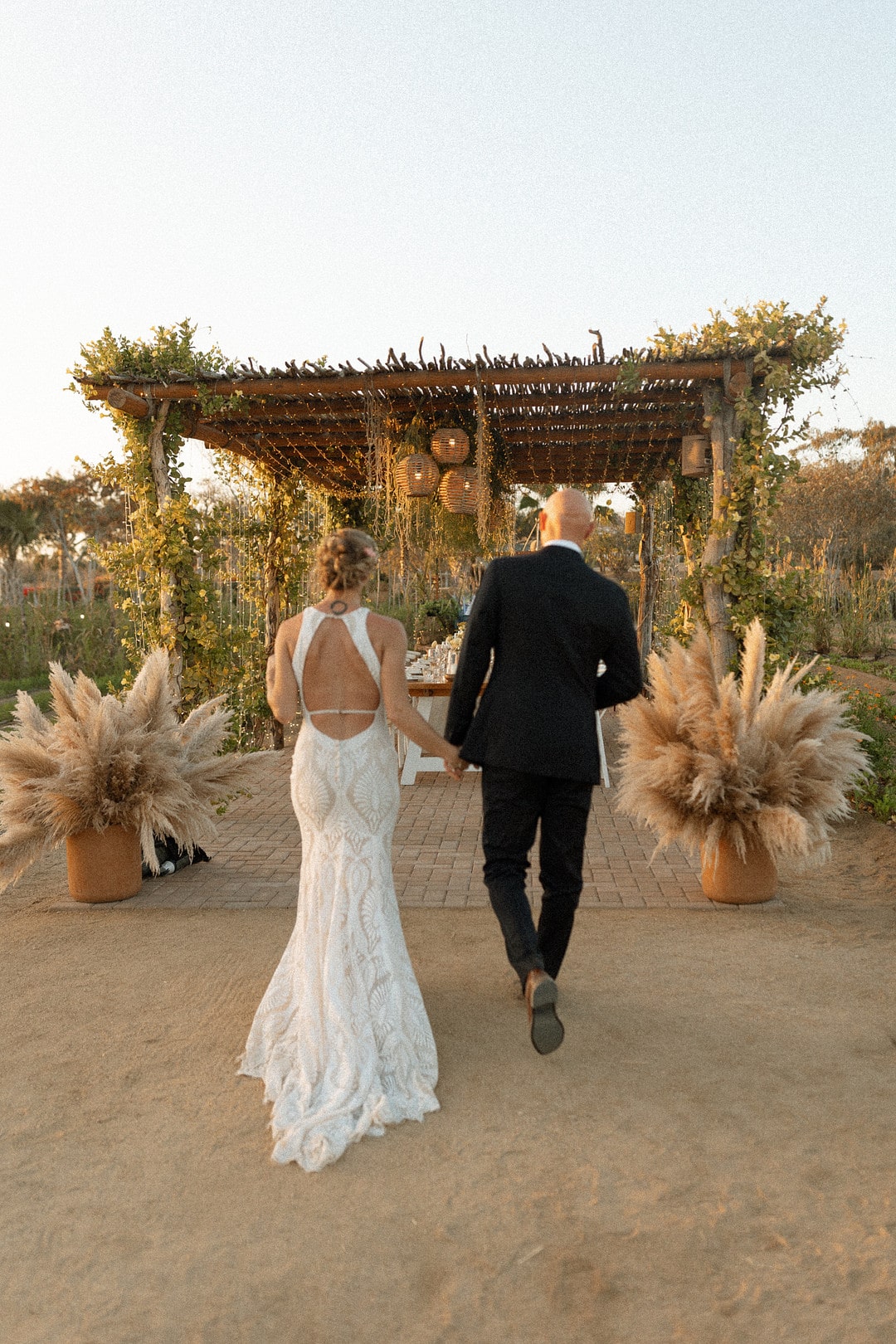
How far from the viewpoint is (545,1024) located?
290 cm

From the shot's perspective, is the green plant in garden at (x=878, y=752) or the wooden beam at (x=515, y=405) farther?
the wooden beam at (x=515, y=405)

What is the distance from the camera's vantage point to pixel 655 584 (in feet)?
41.6

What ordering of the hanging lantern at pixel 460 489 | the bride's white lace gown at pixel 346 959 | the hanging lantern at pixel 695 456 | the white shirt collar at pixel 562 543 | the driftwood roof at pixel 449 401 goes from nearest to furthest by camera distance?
the bride's white lace gown at pixel 346 959
the white shirt collar at pixel 562 543
the driftwood roof at pixel 449 401
the hanging lantern at pixel 695 456
the hanging lantern at pixel 460 489

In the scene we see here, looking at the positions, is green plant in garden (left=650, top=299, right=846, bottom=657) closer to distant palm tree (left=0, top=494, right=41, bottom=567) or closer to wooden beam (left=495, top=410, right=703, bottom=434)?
wooden beam (left=495, top=410, right=703, bottom=434)

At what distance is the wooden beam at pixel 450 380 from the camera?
6734 mm

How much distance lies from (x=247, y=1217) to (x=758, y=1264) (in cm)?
117

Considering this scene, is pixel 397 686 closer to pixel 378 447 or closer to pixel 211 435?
pixel 378 447

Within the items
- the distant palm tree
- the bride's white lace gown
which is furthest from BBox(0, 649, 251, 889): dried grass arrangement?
the distant palm tree

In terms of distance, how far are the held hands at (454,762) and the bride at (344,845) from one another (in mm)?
108

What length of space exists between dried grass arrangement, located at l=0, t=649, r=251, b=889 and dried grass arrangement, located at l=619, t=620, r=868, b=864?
223cm

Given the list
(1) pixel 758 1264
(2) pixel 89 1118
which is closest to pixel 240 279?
(2) pixel 89 1118

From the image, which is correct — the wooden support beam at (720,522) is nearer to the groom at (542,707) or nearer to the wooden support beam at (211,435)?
the wooden support beam at (211,435)

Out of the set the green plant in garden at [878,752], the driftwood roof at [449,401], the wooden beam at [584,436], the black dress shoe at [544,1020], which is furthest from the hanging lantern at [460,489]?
the black dress shoe at [544,1020]

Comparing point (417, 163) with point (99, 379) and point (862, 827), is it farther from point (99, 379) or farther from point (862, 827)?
point (862, 827)
